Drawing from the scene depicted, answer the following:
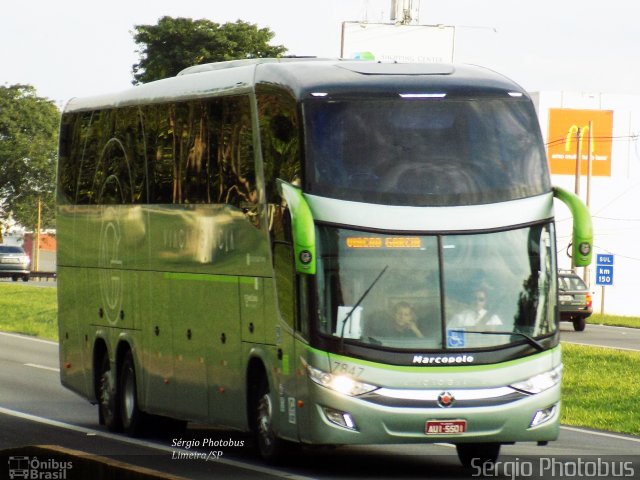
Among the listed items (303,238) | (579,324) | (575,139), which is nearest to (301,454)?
(303,238)

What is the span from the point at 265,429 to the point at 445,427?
6.69 ft

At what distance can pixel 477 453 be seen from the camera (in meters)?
14.5

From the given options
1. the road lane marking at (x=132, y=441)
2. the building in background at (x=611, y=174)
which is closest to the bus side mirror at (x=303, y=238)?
the road lane marking at (x=132, y=441)

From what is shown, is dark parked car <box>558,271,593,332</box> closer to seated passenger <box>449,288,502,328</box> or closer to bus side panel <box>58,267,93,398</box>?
bus side panel <box>58,267,93,398</box>

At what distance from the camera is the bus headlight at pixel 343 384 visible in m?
13.1

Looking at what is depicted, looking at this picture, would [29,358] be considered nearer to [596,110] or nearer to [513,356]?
[513,356]

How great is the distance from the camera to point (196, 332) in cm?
1628

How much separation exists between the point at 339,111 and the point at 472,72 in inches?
60.0

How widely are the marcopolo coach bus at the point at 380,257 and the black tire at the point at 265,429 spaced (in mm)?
24

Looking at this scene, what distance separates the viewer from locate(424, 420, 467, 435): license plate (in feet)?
42.9

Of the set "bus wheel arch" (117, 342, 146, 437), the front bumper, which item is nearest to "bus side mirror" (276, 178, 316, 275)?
the front bumper

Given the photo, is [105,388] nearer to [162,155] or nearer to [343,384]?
[162,155]

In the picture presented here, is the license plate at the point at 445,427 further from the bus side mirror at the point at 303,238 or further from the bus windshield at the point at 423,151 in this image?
the bus windshield at the point at 423,151

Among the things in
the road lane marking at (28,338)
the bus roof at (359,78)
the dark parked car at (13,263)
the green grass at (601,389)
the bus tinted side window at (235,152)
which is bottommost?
the dark parked car at (13,263)
